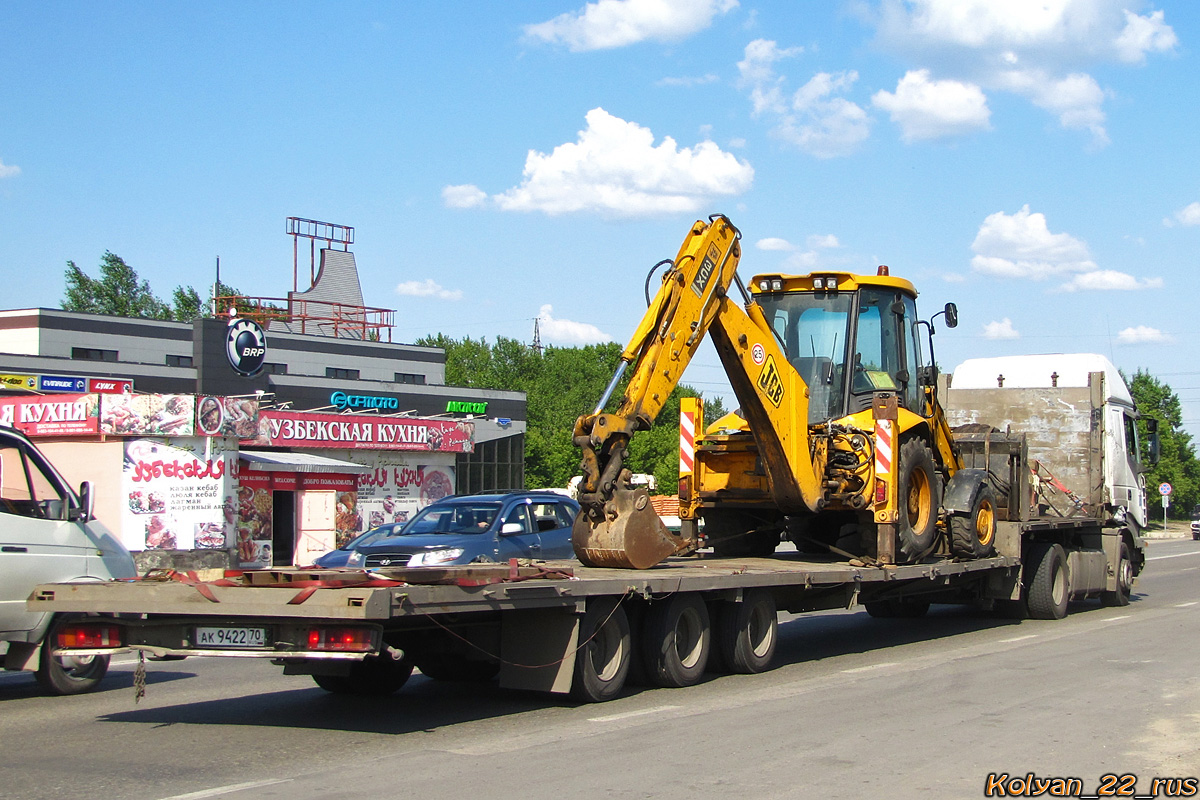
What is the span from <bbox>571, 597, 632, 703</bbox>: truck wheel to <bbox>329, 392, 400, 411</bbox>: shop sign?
37.5 m

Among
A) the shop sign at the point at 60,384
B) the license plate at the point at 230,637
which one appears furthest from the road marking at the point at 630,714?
the shop sign at the point at 60,384

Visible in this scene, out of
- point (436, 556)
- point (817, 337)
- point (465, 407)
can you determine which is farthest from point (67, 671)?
point (465, 407)

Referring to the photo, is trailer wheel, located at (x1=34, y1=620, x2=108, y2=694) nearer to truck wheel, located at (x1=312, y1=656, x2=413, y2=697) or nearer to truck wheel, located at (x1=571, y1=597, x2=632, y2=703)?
truck wheel, located at (x1=312, y1=656, x2=413, y2=697)

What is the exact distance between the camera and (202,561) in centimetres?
2784

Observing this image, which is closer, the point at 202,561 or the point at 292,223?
the point at 202,561

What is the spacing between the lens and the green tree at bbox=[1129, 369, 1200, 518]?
68.6 metres

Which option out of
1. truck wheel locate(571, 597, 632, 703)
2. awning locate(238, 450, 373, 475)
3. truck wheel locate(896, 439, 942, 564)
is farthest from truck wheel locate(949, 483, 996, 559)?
awning locate(238, 450, 373, 475)

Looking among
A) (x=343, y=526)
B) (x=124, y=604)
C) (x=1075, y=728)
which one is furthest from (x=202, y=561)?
(x=1075, y=728)

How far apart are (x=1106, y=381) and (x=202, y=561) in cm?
1933

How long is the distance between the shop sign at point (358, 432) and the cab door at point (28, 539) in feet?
64.1

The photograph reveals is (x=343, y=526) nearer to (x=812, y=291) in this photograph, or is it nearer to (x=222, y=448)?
(x=222, y=448)

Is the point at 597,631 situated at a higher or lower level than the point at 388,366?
lower

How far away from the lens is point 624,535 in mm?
10977

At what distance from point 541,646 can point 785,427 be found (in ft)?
14.5
